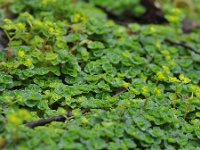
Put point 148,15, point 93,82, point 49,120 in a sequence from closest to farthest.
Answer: point 49,120 < point 93,82 < point 148,15

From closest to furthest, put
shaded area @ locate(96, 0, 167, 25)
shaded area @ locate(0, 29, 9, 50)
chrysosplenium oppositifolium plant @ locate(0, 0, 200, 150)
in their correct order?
1. chrysosplenium oppositifolium plant @ locate(0, 0, 200, 150)
2. shaded area @ locate(0, 29, 9, 50)
3. shaded area @ locate(96, 0, 167, 25)

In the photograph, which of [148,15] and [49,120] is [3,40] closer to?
[49,120]

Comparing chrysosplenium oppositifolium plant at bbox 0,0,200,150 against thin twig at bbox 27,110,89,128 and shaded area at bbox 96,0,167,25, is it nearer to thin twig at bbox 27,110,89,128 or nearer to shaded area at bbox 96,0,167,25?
thin twig at bbox 27,110,89,128

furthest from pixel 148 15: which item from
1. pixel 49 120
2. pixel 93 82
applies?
pixel 49 120

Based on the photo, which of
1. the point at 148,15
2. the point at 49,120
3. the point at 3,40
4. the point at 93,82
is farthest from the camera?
the point at 148,15

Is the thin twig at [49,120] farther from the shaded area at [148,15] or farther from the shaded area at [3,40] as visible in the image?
the shaded area at [148,15]

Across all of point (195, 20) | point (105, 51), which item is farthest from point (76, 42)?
point (195, 20)

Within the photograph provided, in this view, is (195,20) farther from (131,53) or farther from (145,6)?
(131,53)

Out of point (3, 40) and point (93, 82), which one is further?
point (3, 40)

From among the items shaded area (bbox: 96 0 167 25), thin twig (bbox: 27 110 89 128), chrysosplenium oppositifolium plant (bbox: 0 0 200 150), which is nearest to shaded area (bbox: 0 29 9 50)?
chrysosplenium oppositifolium plant (bbox: 0 0 200 150)
